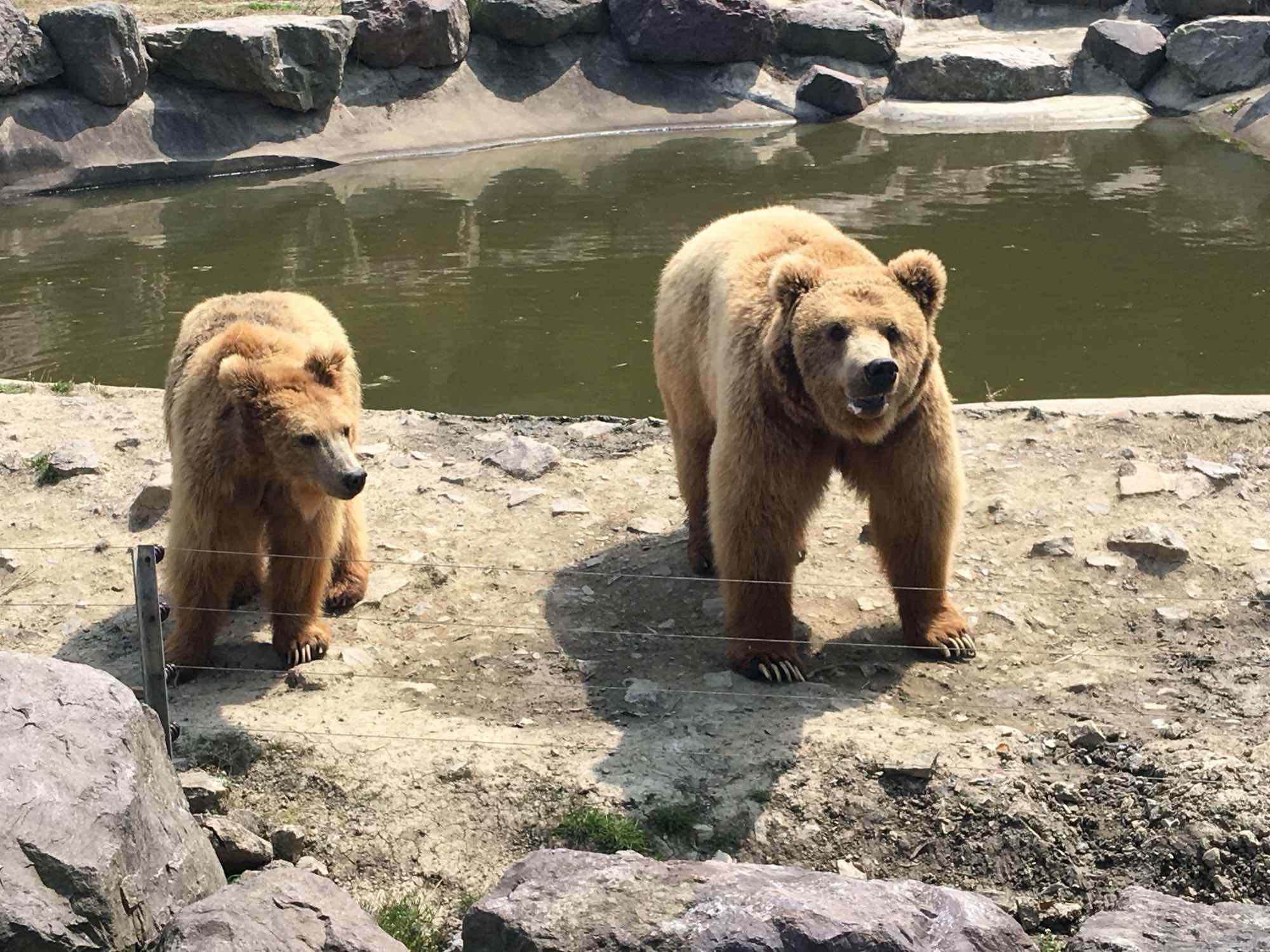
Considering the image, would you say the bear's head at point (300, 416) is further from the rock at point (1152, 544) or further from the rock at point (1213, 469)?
the rock at point (1213, 469)

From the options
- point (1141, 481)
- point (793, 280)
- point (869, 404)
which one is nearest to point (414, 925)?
point (869, 404)

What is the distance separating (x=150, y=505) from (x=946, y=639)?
134 inches

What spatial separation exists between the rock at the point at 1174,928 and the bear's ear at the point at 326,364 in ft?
9.84

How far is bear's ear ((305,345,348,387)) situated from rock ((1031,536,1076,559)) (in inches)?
111

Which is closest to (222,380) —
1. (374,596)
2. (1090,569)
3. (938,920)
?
(374,596)

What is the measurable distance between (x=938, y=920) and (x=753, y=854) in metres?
0.98

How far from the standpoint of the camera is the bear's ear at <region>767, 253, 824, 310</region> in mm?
4898

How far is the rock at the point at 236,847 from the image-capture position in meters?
4.17

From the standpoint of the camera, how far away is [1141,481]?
618cm

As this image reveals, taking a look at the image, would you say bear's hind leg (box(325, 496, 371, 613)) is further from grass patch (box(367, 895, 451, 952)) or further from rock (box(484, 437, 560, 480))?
grass patch (box(367, 895, 451, 952))

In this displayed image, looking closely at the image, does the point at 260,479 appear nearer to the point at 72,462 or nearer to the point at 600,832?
the point at 600,832

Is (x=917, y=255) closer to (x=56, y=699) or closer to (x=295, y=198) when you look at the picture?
(x=56, y=699)

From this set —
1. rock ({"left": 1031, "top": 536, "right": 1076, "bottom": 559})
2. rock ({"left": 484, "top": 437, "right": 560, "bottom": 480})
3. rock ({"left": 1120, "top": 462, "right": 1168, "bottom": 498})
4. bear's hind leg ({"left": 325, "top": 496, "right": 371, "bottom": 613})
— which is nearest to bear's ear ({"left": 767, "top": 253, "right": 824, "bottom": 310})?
rock ({"left": 1031, "top": 536, "right": 1076, "bottom": 559})

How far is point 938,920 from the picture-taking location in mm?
3365
